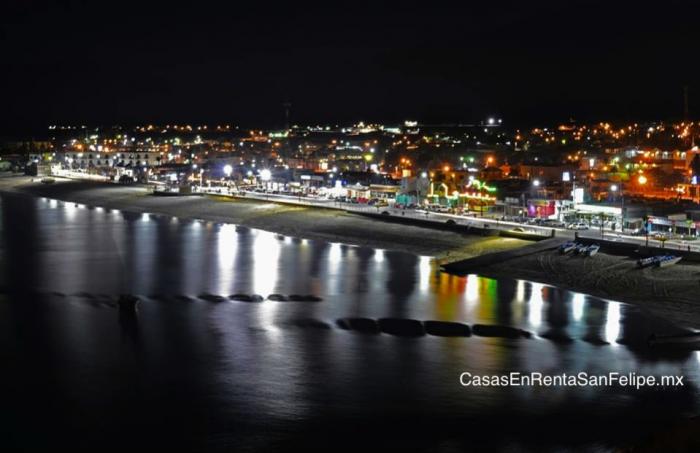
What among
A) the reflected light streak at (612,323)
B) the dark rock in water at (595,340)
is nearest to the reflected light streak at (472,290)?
the reflected light streak at (612,323)

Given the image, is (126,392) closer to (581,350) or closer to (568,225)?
(581,350)

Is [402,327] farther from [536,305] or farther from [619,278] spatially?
[619,278]

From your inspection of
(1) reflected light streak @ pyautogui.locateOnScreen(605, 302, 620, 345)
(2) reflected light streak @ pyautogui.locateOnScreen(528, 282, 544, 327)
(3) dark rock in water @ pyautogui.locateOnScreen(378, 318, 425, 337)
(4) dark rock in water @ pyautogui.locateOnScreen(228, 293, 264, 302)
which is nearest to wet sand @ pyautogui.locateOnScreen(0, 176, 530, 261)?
(2) reflected light streak @ pyautogui.locateOnScreen(528, 282, 544, 327)

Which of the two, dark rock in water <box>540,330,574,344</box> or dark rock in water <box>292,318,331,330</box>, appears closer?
dark rock in water <box>540,330,574,344</box>

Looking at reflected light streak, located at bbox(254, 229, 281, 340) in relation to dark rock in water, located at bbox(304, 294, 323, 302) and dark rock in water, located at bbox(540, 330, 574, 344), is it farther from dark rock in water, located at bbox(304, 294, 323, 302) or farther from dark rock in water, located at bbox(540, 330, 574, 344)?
dark rock in water, located at bbox(540, 330, 574, 344)

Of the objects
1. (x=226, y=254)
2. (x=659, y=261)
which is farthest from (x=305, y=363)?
(x=226, y=254)

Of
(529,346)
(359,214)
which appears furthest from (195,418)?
(359,214)

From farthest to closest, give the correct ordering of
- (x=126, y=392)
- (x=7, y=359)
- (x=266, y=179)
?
(x=266, y=179)
(x=7, y=359)
(x=126, y=392)
